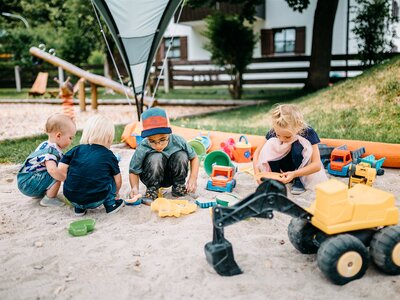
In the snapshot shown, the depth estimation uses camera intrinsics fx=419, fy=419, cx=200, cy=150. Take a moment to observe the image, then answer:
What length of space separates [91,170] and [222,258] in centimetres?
136

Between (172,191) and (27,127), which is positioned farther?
(27,127)

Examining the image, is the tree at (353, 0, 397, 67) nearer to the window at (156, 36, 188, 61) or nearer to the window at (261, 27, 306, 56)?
the window at (261, 27, 306, 56)

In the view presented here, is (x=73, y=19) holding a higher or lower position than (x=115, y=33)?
higher

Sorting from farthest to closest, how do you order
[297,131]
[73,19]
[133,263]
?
1. [73,19]
2. [297,131]
3. [133,263]

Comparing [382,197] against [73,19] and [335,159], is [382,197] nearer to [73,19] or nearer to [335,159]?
[335,159]

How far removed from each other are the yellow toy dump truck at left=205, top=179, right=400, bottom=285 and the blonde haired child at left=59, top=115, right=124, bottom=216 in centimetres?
123

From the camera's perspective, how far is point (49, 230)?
291cm

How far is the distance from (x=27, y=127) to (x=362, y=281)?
7.48m

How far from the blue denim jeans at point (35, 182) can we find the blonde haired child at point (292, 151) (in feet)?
5.65

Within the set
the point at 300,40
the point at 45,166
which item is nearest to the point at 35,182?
the point at 45,166

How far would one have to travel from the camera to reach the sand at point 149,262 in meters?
2.08

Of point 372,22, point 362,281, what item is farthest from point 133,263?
point 372,22

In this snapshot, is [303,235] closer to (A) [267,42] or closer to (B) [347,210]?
(B) [347,210]

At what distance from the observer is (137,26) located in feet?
18.3
